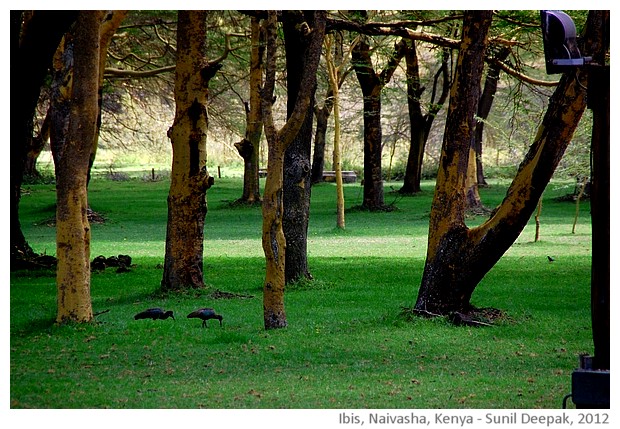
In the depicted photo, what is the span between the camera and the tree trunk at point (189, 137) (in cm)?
1325

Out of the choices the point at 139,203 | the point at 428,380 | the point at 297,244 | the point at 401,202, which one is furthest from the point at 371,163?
the point at 428,380

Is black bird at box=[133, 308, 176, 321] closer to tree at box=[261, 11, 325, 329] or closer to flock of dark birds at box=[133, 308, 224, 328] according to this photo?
flock of dark birds at box=[133, 308, 224, 328]

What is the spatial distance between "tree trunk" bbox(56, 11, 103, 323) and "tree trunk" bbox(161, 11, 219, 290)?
2.79 m

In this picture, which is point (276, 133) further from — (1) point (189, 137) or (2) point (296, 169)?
(2) point (296, 169)

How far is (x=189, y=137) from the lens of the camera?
1325 cm

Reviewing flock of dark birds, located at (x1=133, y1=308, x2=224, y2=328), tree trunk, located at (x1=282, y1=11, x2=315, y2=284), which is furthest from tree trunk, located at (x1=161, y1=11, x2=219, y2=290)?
flock of dark birds, located at (x1=133, y1=308, x2=224, y2=328)

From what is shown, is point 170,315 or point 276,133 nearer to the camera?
point 276,133

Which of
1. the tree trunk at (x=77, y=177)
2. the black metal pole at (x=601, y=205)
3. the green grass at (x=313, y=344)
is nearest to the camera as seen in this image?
the black metal pole at (x=601, y=205)

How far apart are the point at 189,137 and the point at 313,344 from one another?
4606 millimetres

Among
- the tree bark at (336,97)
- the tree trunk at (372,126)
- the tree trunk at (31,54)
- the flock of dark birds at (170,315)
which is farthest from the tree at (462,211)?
the tree trunk at (372,126)

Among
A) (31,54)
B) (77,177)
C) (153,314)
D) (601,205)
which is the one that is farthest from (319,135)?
(601,205)

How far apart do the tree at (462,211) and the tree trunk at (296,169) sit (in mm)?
3323

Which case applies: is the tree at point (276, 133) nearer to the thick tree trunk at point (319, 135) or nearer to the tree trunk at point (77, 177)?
the tree trunk at point (77, 177)
